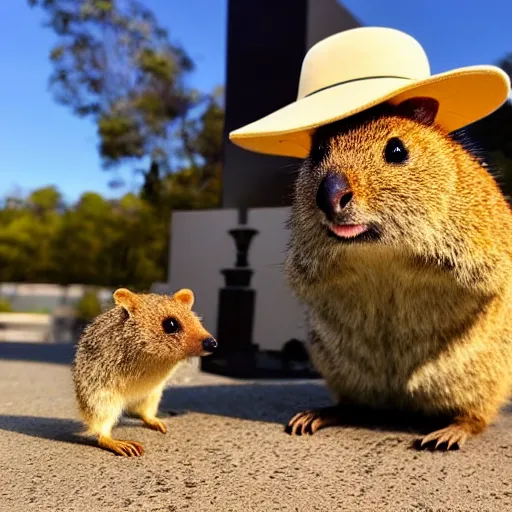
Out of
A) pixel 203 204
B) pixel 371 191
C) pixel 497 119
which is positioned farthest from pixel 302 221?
pixel 203 204

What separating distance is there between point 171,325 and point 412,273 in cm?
57

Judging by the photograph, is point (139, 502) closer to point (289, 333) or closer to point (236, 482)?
point (236, 482)

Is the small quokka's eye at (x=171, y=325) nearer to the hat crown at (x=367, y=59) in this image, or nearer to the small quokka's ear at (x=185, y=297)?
the small quokka's ear at (x=185, y=297)

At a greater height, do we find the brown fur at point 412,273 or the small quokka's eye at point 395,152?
the small quokka's eye at point 395,152

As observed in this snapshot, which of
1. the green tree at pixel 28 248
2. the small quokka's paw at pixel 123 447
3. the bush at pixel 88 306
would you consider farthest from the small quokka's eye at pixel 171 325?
the green tree at pixel 28 248

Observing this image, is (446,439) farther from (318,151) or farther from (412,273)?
(318,151)

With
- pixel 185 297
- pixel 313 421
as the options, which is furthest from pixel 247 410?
pixel 185 297

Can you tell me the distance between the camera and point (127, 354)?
130 centimetres

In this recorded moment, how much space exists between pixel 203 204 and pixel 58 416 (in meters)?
8.17

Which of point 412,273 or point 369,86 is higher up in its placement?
point 369,86

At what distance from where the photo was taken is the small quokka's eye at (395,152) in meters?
1.24

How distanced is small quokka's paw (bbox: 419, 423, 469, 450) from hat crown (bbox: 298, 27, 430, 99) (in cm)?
89

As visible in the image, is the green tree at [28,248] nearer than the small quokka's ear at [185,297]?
No

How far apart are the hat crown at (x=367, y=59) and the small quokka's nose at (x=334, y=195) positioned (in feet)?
1.30
